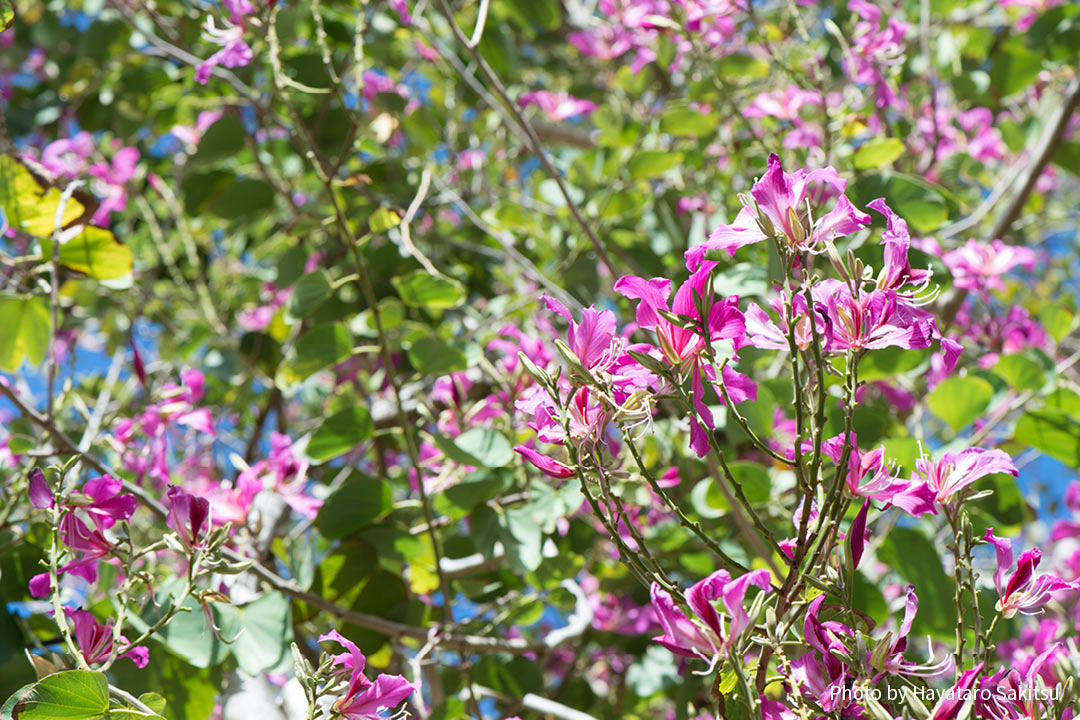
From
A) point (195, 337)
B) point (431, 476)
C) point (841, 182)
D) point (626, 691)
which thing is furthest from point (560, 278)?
point (841, 182)

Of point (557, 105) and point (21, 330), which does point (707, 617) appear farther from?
point (557, 105)

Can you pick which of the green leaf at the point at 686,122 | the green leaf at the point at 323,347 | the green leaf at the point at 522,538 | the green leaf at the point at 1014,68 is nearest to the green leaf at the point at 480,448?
the green leaf at the point at 522,538

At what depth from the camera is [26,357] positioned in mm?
1259

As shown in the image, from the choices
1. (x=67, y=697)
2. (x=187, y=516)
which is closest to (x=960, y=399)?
(x=187, y=516)

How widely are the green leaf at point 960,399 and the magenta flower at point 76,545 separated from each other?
0.94m

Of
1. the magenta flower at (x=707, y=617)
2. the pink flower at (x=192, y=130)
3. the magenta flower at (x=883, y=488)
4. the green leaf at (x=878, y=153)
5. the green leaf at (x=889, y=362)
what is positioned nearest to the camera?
the magenta flower at (x=707, y=617)

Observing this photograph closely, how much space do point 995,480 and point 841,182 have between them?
680 millimetres

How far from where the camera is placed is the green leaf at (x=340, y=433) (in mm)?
1200

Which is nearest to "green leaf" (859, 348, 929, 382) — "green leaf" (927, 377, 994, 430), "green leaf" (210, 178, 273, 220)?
"green leaf" (927, 377, 994, 430)

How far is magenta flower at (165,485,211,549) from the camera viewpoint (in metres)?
0.74

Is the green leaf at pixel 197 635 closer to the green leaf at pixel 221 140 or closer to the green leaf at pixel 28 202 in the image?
the green leaf at pixel 28 202

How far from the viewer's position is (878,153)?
130 centimetres

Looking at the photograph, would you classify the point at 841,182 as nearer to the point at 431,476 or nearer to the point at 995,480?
the point at 995,480

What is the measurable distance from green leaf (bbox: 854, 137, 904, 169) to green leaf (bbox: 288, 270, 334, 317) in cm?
77
